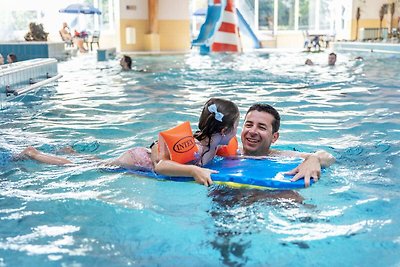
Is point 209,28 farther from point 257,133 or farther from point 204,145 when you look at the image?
point 204,145

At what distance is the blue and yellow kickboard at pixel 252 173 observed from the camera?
2713mm

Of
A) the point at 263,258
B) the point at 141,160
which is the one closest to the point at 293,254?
the point at 263,258

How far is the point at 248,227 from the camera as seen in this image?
2.33 metres

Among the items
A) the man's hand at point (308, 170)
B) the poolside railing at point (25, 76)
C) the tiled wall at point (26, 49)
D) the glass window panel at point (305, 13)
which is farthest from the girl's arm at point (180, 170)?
the glass window panel at point (305, 13)

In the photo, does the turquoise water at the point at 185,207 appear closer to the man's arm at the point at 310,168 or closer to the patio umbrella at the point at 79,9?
the man's arm at the point at 310,168

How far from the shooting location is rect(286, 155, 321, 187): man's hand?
2746 millimetres

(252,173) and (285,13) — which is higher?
(285,13)

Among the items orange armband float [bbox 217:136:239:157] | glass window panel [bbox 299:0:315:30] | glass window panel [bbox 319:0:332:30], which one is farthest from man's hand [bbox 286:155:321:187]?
glass window panel [bbox 319:0:332:30]

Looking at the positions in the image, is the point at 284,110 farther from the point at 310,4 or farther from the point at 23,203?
the point at 310,4

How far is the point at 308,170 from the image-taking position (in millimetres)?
2809

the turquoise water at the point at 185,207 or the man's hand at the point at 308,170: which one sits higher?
the man's hand at the point at 308,170

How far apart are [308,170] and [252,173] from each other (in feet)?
1.06

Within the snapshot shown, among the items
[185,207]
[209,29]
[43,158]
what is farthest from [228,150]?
[209,29]

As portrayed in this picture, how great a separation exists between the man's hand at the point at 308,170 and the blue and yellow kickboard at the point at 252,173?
1.4 inches
